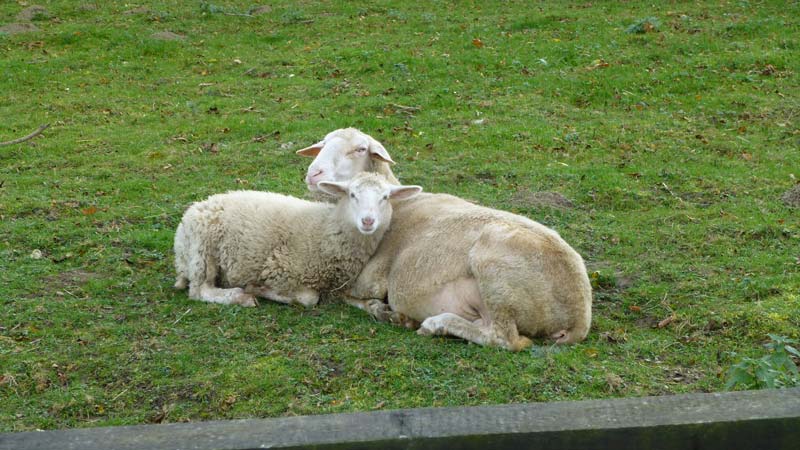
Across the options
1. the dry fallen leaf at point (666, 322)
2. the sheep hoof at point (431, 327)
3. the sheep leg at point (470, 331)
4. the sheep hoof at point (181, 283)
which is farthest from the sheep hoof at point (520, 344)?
the sheep hoof at point (181, 283)

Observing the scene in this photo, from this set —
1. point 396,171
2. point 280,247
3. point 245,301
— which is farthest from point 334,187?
point 396,171

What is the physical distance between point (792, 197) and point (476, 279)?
14.0 ft

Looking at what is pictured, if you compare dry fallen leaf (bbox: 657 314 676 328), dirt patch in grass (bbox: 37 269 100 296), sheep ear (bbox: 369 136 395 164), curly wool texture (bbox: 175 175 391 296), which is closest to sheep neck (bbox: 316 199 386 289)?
curly wool texture (bbox: 175 175 391 296)

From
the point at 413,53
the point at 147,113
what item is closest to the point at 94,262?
the point at 147,113

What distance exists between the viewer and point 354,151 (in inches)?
284

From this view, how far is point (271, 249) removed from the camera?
649 cm

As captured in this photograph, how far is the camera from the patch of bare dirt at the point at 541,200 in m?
8.48

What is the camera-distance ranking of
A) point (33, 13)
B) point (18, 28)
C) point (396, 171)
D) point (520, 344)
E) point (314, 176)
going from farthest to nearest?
point (33, 13), point (18, 28), point (396, 171), point (314, 176), point (520, 344)

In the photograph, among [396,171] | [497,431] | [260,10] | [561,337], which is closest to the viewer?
[497,431]

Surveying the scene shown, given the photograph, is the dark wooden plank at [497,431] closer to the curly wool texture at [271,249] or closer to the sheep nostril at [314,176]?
the curly wool texture at [271,249]

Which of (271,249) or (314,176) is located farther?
(314,176)

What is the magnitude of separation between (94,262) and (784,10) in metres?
12.6

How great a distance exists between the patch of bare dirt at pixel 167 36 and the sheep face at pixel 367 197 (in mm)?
9532

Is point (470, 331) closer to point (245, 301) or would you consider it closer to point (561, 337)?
point (561, 337)
